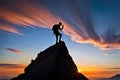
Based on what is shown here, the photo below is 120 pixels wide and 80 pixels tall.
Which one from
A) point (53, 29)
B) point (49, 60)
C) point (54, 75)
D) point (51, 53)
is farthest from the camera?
point (53, 29)

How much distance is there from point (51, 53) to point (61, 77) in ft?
19.1

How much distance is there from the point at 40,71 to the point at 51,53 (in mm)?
4783

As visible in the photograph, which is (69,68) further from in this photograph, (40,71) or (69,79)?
(40,71)

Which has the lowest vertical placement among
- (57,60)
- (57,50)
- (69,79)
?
(69,79)

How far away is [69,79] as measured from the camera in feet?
107

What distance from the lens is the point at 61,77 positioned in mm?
31703

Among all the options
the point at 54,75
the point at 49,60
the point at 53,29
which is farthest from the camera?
the point at 53,29

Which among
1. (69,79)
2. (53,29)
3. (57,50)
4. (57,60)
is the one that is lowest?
(69,79)

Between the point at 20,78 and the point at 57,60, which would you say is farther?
the point at 20,78

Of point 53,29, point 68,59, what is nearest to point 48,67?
point 68,59

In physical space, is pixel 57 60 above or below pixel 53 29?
below

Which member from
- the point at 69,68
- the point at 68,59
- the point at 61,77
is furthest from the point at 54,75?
the point at 68,59

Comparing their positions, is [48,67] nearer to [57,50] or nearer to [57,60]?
[57,60]

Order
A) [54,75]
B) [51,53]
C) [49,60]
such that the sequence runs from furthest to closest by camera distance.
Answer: [51,53]
[49,60]
[54,75]
